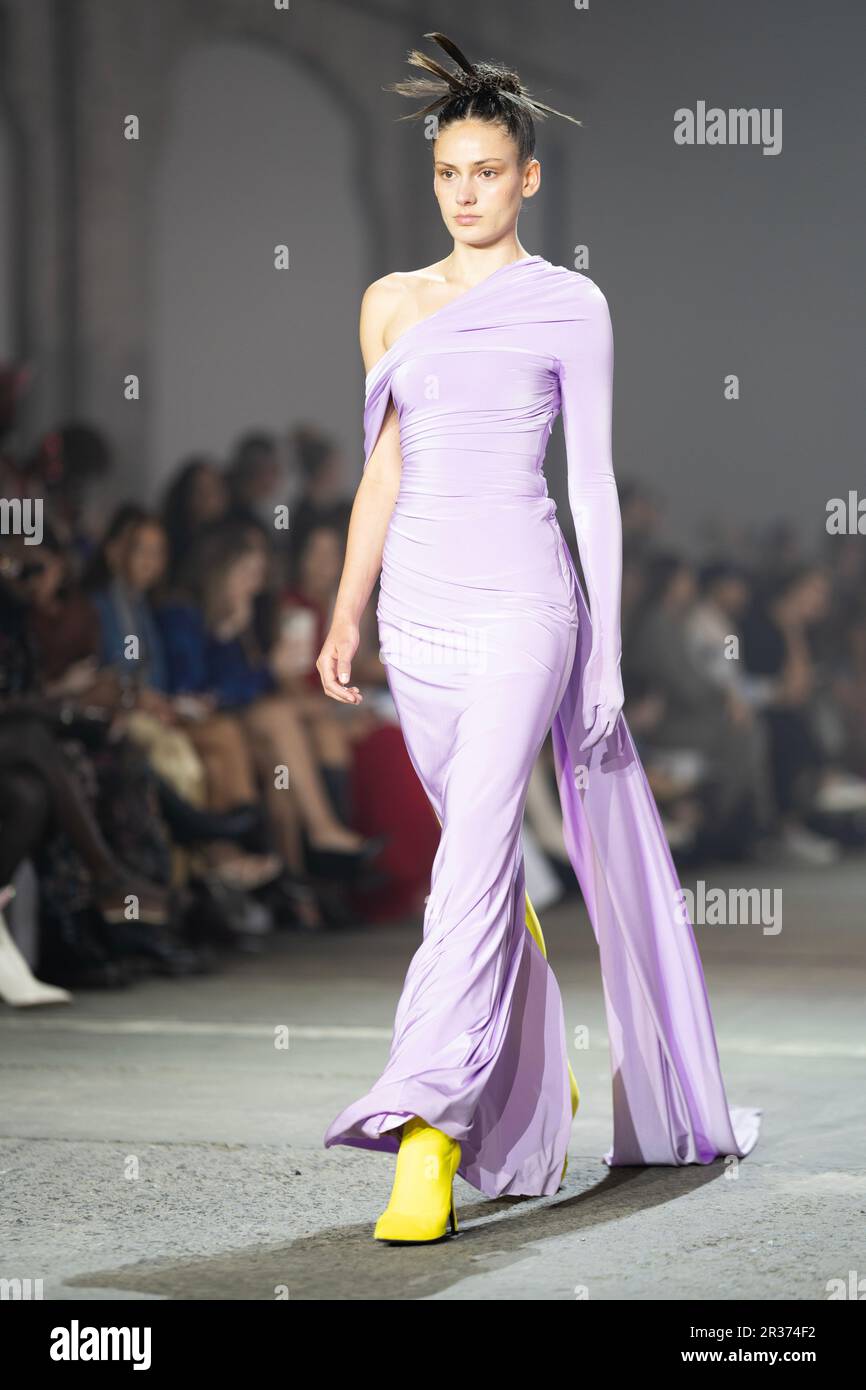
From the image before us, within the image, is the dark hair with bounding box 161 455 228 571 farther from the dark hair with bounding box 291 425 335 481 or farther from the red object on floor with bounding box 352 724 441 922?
Answer: the dark hair with bounding box 291 425 335 481

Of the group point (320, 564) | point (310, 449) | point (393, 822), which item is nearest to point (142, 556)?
point (320, 564)

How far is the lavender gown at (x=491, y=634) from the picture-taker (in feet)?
9.84

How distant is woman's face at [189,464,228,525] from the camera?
24.9 ft

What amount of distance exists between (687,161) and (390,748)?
6.31m

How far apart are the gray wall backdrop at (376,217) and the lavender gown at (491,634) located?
5989 millimetres

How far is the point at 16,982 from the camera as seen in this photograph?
5270mm

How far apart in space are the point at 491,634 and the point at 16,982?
260cm

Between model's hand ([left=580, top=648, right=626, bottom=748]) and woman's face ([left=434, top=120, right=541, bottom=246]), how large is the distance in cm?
67

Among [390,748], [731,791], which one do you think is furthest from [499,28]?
[390,748]

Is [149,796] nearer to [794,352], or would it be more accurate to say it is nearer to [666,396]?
[666,396]

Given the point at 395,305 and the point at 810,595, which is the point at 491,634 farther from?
the point at 810,595

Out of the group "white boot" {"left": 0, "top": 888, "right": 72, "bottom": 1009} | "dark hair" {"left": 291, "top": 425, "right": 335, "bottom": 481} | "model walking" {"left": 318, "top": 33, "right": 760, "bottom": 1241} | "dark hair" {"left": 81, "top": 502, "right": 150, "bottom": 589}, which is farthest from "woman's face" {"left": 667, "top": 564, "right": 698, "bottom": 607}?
"model walking" {"left": 318, "top": 33, "right": 760, "bottom": 1241}

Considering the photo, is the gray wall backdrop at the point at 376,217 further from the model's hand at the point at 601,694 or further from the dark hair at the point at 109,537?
the model's hand at the point at 601,694

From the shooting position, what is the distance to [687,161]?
491 inches
